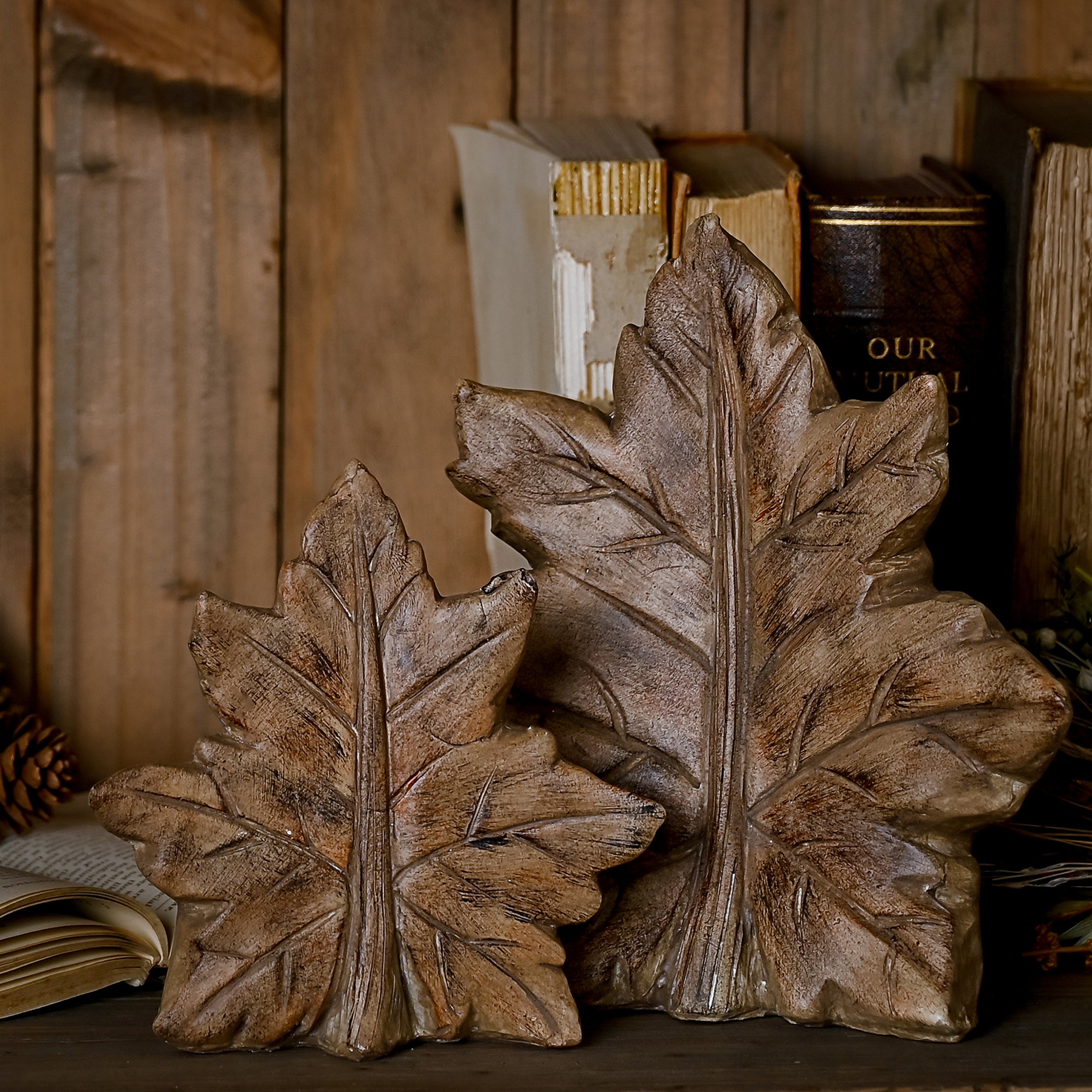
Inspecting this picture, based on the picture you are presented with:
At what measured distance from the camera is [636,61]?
940 mm

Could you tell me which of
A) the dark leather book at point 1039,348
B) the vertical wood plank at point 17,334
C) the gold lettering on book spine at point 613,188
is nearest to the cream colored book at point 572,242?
the gold lettering on book spine at point 613,188

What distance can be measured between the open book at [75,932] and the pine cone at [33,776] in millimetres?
90

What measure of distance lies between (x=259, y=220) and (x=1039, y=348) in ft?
1.90

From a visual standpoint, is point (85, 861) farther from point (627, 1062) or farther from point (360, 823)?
point (627, 1062)

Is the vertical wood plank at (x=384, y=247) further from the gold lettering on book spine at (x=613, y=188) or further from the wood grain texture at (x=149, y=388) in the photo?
the gold lettering on book spine at (x=613, y=188)

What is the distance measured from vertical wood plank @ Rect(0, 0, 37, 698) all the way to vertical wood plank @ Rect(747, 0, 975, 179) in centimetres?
56

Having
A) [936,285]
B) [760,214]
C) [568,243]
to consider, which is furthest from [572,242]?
[936,285]

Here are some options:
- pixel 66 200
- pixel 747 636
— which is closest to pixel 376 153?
pixel 66 200

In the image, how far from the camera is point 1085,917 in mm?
708

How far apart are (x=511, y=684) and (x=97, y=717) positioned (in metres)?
0.53

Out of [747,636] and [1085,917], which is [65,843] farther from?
[1085,917]

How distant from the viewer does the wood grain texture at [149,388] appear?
0.93 meters

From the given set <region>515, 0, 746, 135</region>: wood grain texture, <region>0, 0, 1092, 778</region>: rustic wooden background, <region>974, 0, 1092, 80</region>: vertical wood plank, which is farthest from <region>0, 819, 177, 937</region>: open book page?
<region>974, 0, 1092, 80</region>: vertical wood plank

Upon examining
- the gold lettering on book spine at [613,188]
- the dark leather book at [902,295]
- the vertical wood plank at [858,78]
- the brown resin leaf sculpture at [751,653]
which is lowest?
the brown resin leaf sculpture at [751,653]
